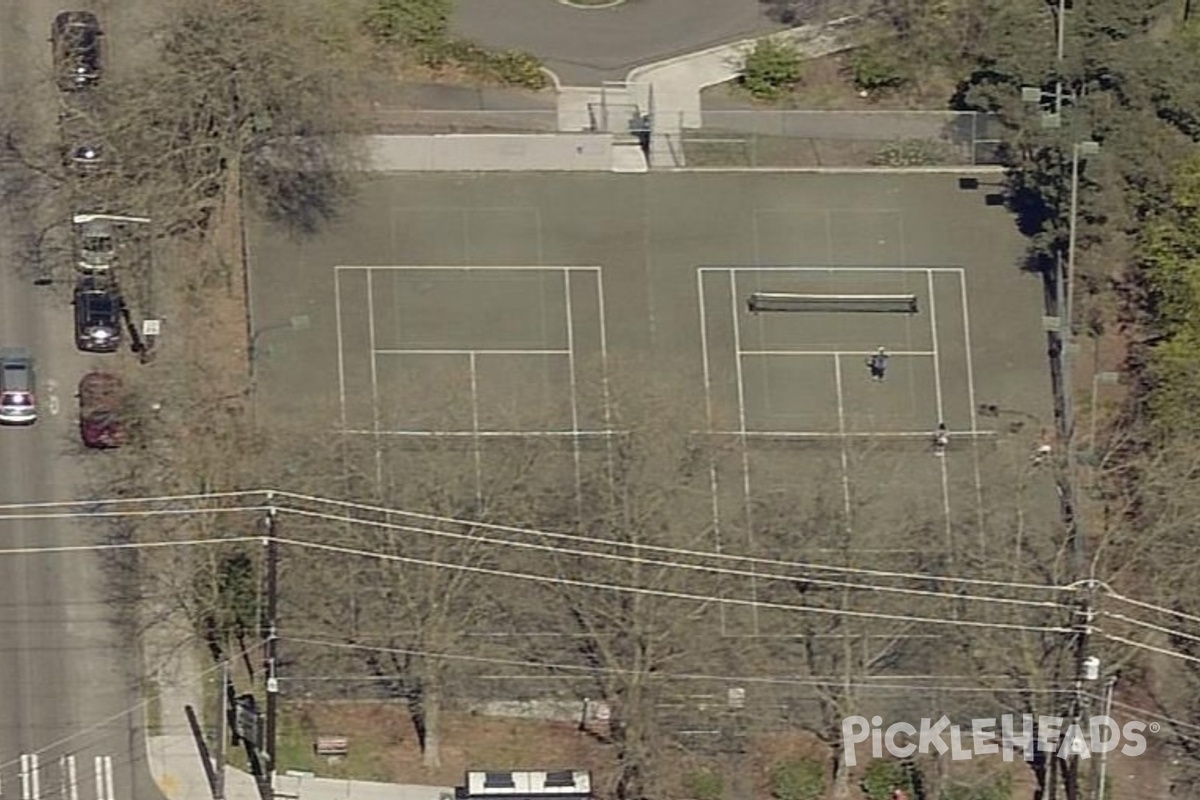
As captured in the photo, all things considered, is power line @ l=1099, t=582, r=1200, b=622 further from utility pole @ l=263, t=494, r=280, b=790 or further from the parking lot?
utility pole @ l=263, t=494, r=280, b=790

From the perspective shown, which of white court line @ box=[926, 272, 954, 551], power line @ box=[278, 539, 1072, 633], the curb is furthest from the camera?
the curb

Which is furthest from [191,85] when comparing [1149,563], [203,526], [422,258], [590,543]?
[1149,563]

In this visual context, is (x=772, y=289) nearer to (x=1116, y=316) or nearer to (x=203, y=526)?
(x=1116, y=316)

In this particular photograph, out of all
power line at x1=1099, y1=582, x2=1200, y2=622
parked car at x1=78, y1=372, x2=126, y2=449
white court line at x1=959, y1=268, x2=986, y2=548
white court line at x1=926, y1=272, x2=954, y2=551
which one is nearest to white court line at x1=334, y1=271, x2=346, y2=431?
parked car at x1=78, y1=372, x2=126, y2=449

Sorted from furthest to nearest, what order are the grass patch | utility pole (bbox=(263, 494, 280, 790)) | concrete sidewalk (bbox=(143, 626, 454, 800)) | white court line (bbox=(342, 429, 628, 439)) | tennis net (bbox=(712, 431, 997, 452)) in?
→ tennis net (bbox=(712, 431, 997, 452)) < white court line (bbox=(342, 429, 628, 439)) < the grass patch < concrete sidewalk (bbox=(143, 626, 454, 800)) < utility pole (bbox=(263, 494, 280, 790))

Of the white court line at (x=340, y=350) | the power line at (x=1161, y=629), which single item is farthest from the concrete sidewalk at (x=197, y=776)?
the power line at (x=1161, y=629)

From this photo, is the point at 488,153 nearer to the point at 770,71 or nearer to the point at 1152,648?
the point at 770,71
